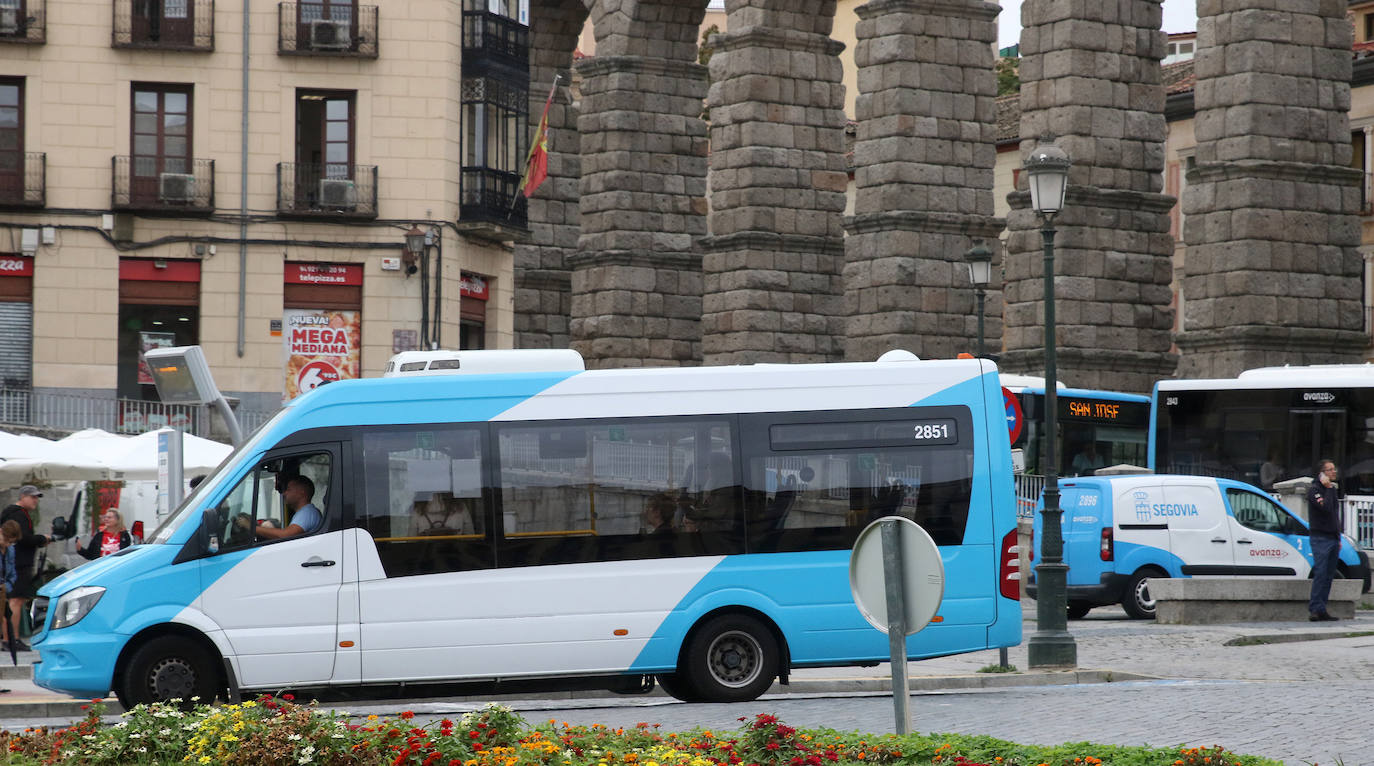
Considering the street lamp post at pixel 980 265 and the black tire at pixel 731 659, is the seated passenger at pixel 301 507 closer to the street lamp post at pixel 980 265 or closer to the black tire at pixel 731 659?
the black tire at pixel 731 659

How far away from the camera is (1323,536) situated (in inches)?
836

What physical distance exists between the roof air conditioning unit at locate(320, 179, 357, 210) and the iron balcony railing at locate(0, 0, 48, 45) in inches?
204

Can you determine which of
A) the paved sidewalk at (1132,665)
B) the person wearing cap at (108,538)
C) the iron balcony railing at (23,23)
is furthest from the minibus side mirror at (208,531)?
the iron balcony railing at (23,23)

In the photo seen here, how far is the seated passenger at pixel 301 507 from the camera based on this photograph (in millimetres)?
13766

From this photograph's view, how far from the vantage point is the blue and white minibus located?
44.5 ft

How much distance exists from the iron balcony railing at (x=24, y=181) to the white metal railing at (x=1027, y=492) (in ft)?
55.5

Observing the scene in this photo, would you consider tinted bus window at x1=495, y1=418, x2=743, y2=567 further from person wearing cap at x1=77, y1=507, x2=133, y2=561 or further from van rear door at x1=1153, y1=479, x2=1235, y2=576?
van rear door at x1=1153, y1=479, x2=1235, y2=576

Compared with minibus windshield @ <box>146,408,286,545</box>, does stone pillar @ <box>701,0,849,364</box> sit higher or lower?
higher

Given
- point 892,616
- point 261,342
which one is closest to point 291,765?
point 892,616

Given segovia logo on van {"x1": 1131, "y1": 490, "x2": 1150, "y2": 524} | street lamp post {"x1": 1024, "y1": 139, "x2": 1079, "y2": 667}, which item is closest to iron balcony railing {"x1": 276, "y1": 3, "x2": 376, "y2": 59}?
segovia logo on van {"x1": 1131, "y1": 490, "x2": 1150, "y2": 524}

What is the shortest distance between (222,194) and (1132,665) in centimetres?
2189

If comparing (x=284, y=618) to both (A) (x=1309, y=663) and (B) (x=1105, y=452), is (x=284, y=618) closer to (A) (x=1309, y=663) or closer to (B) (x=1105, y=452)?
(A) (x=1309, y=663)

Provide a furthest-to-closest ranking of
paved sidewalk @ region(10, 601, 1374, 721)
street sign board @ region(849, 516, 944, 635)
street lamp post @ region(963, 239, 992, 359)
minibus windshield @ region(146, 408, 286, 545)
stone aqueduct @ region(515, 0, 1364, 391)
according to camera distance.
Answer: street lamp post @ region(963, 239, 992, 359) < stone aqueduct @ region(515, 0, 1364, 391) < paved sidewalk @ region(10, 601, 1374, 721) < minibus windshield @ region(146, 408, 286, 545) < street sign board @ region(849, 516, 944, 635)

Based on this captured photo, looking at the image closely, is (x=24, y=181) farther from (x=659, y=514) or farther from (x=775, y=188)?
(x=659, y=514)
